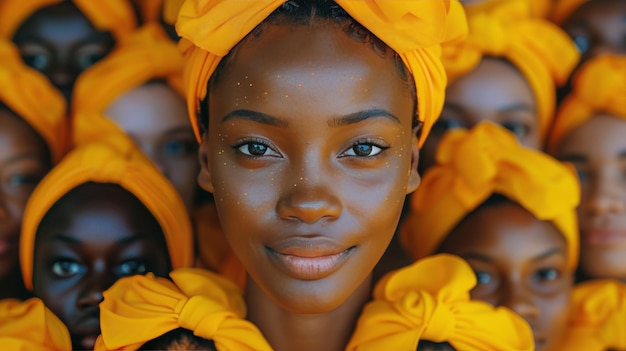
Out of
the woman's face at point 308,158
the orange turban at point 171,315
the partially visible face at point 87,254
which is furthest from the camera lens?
the partially visible face at point 87,254

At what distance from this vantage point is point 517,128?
98.3 inches

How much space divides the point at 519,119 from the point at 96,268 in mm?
1260

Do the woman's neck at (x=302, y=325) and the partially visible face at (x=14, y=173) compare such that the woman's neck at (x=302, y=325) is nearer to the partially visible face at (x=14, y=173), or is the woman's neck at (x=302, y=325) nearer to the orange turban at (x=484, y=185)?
the orange turban at (x=484, y=185)

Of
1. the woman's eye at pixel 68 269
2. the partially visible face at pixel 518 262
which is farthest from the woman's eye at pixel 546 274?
the woman's eye at pixel 68 269

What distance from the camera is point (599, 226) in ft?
A: 8.00

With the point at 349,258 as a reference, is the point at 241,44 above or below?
above

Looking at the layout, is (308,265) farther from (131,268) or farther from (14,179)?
(14,179)

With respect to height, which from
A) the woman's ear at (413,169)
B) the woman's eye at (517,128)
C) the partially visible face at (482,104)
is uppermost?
the woman's ear at (413,169)

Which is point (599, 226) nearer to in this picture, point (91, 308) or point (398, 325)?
point (398, 325)

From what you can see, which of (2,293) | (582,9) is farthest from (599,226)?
(2,293)

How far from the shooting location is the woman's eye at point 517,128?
2.49 m

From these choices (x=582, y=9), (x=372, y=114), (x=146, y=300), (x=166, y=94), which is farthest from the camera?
→ (x=582, y=9)

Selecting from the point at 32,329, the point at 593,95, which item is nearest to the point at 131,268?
the point at 32,329

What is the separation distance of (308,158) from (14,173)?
109 cm
